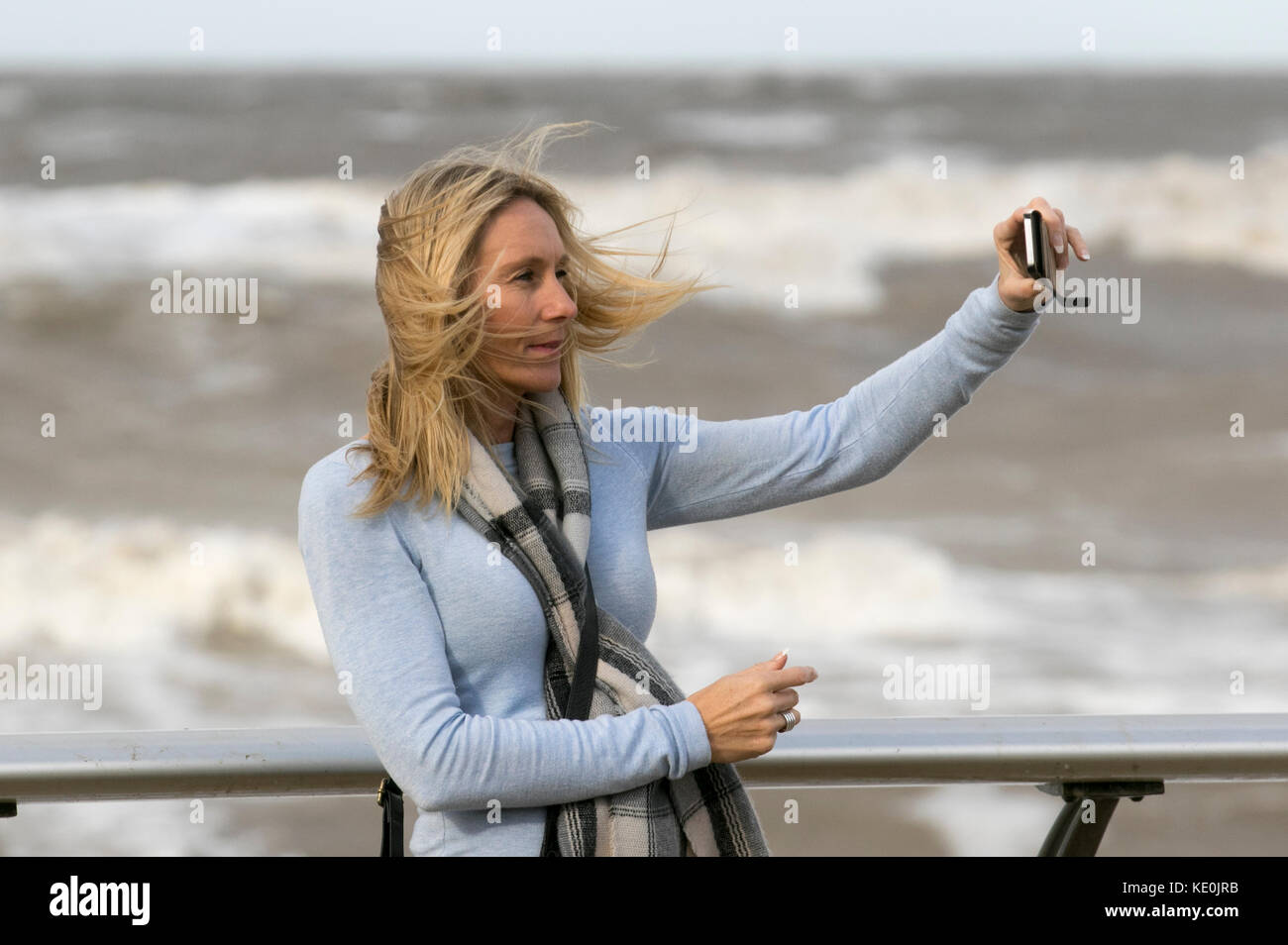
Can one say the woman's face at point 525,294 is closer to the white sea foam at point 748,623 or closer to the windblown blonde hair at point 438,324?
the windblown blonde hair at point 438,324

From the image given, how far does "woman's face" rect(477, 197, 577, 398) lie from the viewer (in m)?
1.35

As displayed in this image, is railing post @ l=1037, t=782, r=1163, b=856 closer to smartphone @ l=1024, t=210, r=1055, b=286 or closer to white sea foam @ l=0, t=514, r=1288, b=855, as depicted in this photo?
smartphone @ l=1024, t=210, r=1055, b=286

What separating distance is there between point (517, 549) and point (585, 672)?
0.12 m

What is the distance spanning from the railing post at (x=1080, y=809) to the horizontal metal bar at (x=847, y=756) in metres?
0.03

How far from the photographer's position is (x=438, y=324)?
132cm

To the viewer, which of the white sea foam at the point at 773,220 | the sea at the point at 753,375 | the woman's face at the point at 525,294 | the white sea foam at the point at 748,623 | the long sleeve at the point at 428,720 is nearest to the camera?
the long sleeve at the point at 428,720

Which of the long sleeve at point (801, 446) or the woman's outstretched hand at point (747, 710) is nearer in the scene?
the woman's outstretched hand at point (747, 710)

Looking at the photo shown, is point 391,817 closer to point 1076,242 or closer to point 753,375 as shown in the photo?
point 1076,242

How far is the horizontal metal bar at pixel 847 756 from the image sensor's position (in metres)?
1.32

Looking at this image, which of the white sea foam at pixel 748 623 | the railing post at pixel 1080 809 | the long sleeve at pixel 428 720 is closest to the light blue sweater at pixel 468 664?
the long sleeve at pixel 428 720

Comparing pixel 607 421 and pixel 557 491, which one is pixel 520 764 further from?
pixel 607 421

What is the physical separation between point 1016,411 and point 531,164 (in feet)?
18.9

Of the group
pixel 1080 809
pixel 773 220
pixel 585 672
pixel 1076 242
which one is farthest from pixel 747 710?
pixel 773 220

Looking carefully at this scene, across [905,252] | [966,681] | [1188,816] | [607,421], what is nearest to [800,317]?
[905,252]
